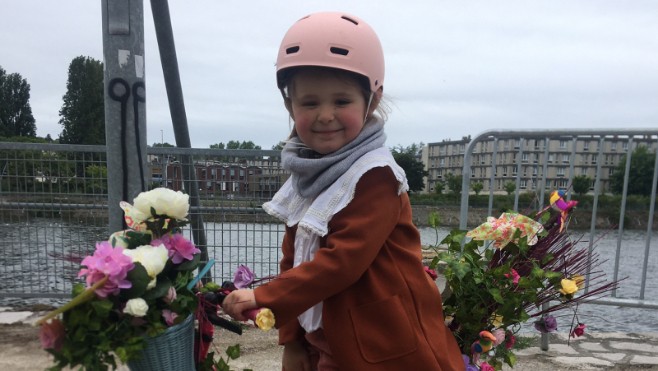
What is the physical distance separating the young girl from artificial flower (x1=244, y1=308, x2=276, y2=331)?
0.9 inches

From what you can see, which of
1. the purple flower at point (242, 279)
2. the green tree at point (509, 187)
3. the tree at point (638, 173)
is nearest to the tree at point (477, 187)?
the green tree at point (509, 187)

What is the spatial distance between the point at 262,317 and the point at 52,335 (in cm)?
50

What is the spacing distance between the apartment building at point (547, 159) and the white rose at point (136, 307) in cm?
330

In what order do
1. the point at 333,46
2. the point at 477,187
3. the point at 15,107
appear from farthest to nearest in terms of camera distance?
the point at 15,107 < the point at 477,187 < the point at 333,46

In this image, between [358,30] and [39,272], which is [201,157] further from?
[358,30]

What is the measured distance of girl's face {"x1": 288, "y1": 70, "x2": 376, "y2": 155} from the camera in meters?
1.52

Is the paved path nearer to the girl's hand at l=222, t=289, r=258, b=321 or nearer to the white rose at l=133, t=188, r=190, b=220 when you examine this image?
the girl's hand at l=222, t=289, r=258, b=321

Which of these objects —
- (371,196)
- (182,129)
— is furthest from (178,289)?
(182,129)

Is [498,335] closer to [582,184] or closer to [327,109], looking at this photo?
[327,109]

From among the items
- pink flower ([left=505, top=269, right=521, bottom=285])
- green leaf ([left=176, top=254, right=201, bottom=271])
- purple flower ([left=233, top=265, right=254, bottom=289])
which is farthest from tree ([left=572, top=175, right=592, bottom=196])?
green leaf ([left=176, top=254, right=201, bottom=271])

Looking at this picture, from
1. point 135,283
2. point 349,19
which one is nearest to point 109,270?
point 135,283

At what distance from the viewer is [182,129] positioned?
173 inches

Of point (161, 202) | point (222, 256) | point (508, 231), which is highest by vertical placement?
point (161, 202)

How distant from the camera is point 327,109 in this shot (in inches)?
60.0
